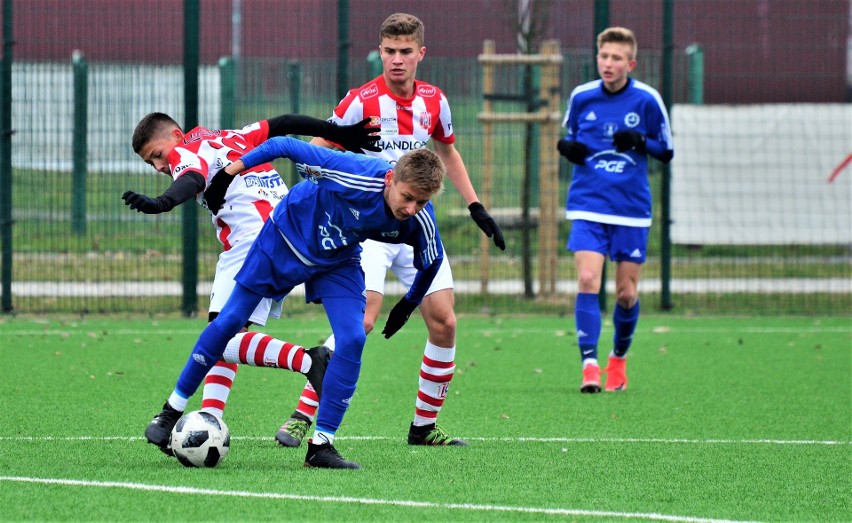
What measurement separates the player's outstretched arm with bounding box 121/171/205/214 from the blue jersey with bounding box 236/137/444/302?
277 millimetres

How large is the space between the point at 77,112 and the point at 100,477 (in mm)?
7749

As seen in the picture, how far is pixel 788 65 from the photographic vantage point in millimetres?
13562

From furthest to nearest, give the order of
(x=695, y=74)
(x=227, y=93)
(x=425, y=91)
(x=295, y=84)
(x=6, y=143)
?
1. (x=695, y=74)
2. (x=295, y=84)
3. (x=227, y=93)
4. (x=6, y=143)
5. (x=425, y=91)

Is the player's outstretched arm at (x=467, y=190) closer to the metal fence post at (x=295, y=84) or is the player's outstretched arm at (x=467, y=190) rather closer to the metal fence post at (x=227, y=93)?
the metal fence post at (x=227, y=93)

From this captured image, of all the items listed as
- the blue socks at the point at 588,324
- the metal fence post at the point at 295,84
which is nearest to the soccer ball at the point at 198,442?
the blue socks at the point at 588,324

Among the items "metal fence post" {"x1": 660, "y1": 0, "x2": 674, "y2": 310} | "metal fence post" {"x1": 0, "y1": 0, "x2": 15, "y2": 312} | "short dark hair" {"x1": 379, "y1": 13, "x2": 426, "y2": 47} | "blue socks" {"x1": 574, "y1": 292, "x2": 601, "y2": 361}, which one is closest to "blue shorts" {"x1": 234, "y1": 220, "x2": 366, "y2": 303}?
"short dark hair" {"x1": 379, "y1": 13, "x2": 426, "y2": 47}

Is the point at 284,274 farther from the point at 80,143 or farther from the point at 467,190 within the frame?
the point at 80,143

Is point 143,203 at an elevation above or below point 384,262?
above

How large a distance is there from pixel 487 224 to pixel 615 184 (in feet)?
8.20

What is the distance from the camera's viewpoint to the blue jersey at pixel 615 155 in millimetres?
8883

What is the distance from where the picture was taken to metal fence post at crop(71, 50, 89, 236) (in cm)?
1266

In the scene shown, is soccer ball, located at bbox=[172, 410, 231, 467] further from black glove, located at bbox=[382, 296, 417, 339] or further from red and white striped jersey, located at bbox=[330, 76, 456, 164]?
red and white striped jersey, located at bbox=[330, 76, 456, 164]

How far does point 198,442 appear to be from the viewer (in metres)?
5.74

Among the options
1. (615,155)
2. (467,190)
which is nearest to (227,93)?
(615,155)
